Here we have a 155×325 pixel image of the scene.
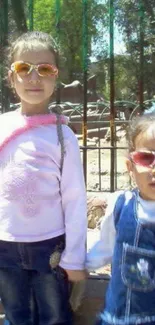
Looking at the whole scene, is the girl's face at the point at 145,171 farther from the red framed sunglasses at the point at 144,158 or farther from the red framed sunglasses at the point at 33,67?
the red framed sunglasses at the point at 33,67

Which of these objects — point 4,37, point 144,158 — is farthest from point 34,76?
point 4,37

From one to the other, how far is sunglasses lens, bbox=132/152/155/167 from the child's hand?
521 mm

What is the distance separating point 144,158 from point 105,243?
0.38 meters

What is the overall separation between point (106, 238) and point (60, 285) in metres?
0.30

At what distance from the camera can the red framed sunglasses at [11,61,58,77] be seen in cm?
237

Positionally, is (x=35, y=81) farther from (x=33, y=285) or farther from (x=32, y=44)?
(x=33, y=285)

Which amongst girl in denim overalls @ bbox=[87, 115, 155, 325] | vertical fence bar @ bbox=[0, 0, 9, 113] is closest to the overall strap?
girl in denim overalls @ bbox=[87, 115, 155, 325]

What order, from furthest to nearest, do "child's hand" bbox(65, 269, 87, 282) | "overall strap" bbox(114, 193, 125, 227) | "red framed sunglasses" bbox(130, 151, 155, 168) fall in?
"child's hand" bbox(65, 269, 87, 282), "overall strap" bbox(114, 193, 125, 227), "red framed sunglasses" bbox(130, 151, 155, 168)

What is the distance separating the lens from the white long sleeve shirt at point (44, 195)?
2.33m

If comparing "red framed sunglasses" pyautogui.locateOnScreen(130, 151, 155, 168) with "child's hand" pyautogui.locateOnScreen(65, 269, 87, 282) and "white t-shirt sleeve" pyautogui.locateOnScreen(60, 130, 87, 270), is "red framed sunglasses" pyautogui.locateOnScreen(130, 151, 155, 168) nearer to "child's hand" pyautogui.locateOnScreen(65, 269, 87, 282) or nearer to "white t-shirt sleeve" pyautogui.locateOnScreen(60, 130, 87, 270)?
"white t-shirt sleeve" pyautogui.locateOnScreen(60, 130, 87, 270)

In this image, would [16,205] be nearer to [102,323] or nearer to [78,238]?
[78,238]

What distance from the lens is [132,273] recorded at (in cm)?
207

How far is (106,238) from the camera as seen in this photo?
2.23 meters

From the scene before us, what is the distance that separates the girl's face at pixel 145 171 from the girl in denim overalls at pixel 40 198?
320mm
